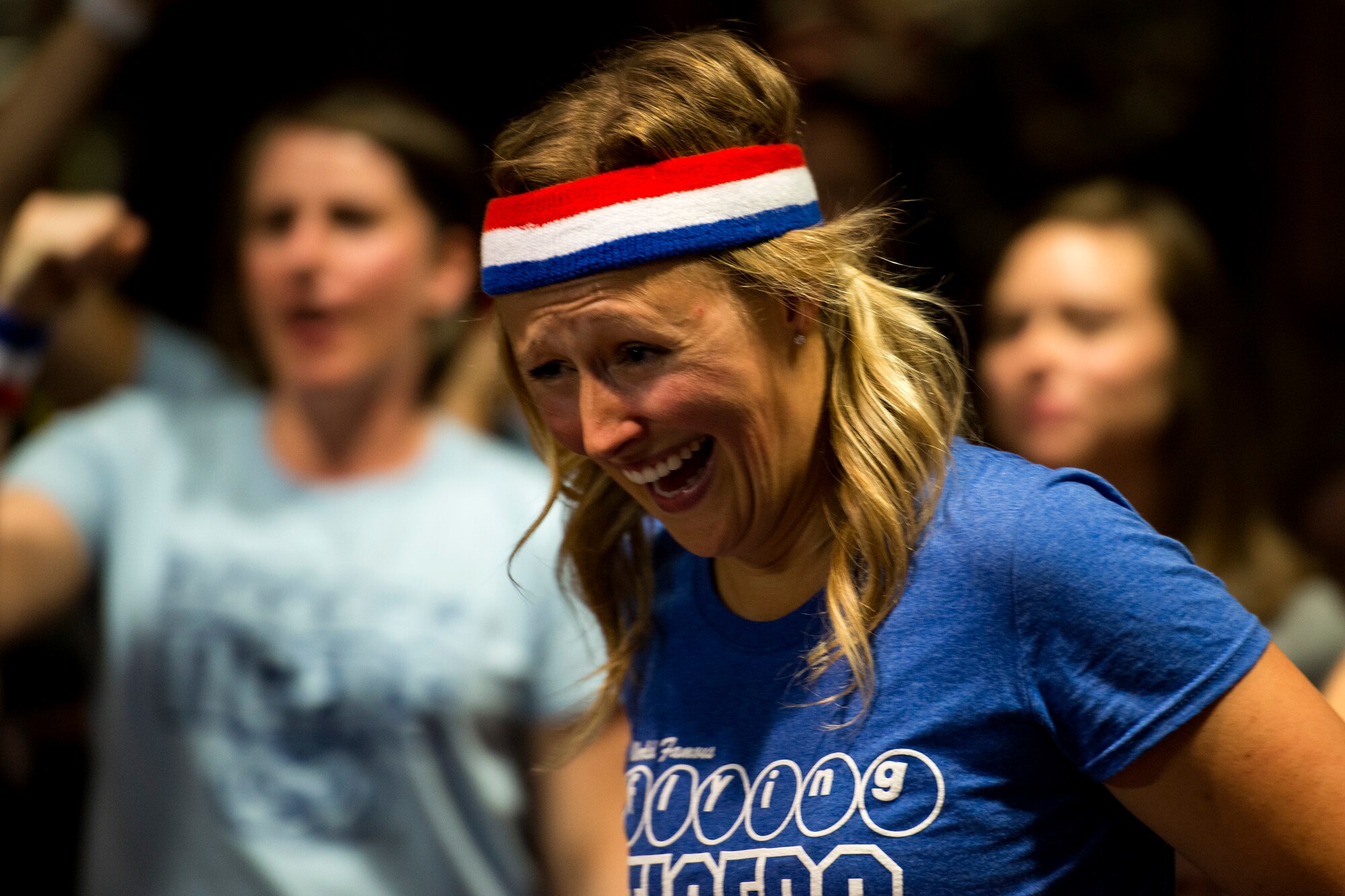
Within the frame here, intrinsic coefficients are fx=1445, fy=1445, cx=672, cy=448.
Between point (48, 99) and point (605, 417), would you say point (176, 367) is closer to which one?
point (48, 99)

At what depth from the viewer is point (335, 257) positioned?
2.67 meters

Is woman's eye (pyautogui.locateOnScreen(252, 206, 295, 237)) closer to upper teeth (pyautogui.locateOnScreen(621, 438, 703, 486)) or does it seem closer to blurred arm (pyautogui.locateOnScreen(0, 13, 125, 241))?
blurred arm (pyautogui.locateOnScreen(0, 13, 125, 241))

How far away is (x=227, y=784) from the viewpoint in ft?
7.92

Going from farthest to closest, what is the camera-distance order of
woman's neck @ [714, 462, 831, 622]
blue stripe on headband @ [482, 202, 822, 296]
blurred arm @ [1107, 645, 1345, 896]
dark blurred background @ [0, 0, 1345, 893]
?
dark blurred background @ [0, 0, 1345, 893], woman's neck @ [714, 462, 831, 622], blue stripe on headband @ [482, 202, 822, 296], blurred arm @ [1107, 645, 1345, 896]

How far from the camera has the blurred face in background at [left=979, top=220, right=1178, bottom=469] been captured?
2.52m

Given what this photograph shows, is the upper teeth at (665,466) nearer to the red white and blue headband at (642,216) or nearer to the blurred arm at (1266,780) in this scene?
the red white and blue headband at (642,216)

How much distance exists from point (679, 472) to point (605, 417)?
108 mm

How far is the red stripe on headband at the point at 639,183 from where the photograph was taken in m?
1.30

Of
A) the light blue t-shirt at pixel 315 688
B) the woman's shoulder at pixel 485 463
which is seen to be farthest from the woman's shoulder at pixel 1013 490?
the woman's shoulder at pixel 485 463

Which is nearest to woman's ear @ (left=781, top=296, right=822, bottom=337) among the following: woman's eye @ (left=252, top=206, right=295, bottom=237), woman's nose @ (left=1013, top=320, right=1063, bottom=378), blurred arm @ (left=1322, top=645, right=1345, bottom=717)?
blurred arm @ (left=1322, top=645, right=1345, bottom=717)

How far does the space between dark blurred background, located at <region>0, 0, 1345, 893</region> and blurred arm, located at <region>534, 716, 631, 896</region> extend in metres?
1.77

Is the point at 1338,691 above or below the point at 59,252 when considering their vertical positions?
below

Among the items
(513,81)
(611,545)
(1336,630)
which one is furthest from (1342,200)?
(611,545)

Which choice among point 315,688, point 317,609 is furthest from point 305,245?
point 315,688
